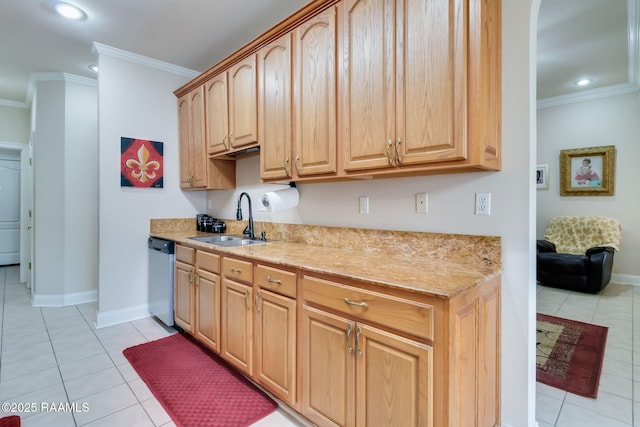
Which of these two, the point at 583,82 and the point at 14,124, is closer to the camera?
the point at 583,82

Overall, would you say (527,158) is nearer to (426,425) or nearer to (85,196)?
(426,425)

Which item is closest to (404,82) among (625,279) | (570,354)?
(570,354)

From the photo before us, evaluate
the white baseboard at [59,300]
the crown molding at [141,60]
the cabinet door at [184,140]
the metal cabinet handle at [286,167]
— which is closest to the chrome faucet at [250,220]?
the metal cabinet handle at [286,167]

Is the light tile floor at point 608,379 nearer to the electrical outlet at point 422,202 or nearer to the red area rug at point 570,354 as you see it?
the red area rug at point 570,354

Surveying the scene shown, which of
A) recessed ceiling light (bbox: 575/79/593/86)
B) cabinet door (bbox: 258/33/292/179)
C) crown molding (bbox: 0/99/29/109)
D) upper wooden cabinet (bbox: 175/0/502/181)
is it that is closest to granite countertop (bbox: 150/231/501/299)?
upper wooden cabinet (bbox: 175/0/502/181)

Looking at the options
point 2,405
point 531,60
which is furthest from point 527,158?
point 2,405

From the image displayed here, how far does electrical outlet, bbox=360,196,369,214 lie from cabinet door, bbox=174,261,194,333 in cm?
150

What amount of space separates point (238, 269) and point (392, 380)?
3.90ft

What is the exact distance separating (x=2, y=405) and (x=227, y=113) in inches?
97.5

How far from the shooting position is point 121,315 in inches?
126

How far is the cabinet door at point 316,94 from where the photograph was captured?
1.92 meters

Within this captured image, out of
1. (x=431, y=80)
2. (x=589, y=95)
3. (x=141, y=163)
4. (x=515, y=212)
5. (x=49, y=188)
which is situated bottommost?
(x=515, y=212)

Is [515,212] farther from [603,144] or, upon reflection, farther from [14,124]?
[14,124]

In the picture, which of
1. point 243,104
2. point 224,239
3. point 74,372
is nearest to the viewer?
point 74,372
